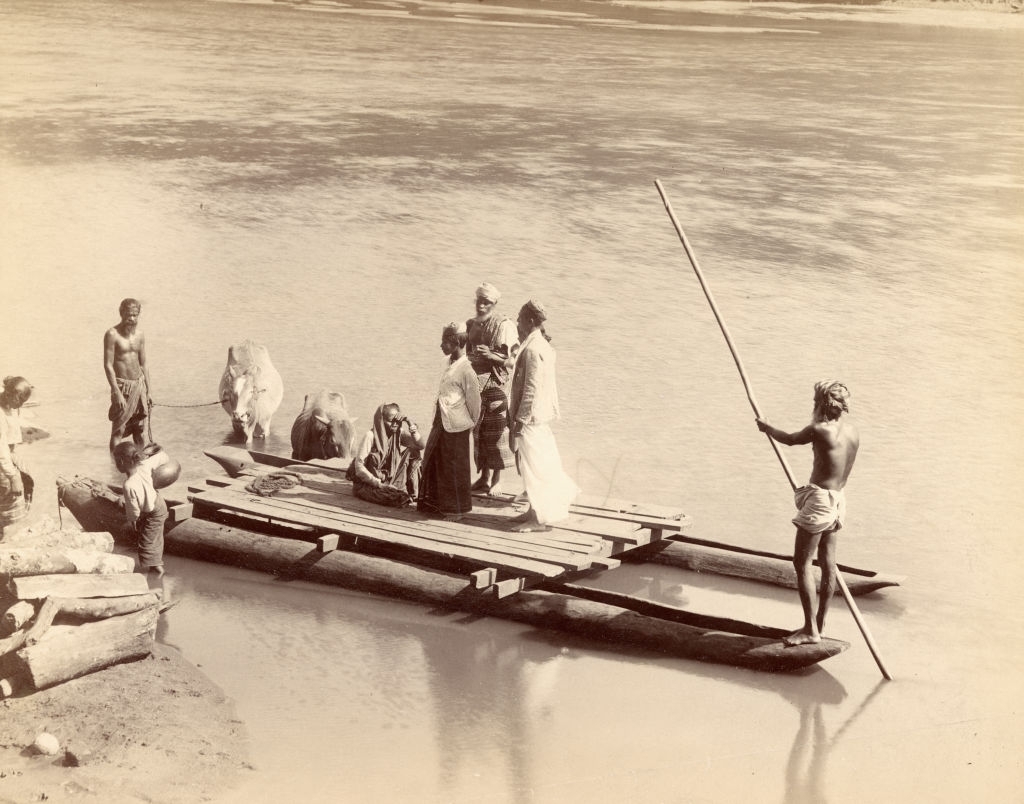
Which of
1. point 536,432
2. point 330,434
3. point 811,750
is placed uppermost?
point 536,432

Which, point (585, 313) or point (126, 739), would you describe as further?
point (585, 313)

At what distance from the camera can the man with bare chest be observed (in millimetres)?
11578

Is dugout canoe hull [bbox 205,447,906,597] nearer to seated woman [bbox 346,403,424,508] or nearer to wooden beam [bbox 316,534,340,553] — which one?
seated woman [bbox 346,403,424,508]

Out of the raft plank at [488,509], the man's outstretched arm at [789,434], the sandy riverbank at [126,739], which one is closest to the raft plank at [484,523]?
the raft plank at [488,509]

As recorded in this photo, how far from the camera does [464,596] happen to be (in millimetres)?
9211

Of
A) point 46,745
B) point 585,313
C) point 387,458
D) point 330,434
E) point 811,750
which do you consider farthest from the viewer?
point 585,313

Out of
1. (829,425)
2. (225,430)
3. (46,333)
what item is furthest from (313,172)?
(829,425)

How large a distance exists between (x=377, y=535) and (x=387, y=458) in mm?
1044

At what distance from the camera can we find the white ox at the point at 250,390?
12641 mm

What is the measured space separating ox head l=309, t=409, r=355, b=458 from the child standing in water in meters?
2.20

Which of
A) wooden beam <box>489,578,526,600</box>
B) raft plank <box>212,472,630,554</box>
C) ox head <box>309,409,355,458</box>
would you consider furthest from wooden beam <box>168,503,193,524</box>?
wooden beam <box>489,578,526,600</box>

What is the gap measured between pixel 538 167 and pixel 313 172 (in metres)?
4.18

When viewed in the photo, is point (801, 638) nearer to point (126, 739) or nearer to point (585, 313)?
point (126, 739)

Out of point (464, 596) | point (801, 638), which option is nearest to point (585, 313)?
point (464, 596)
